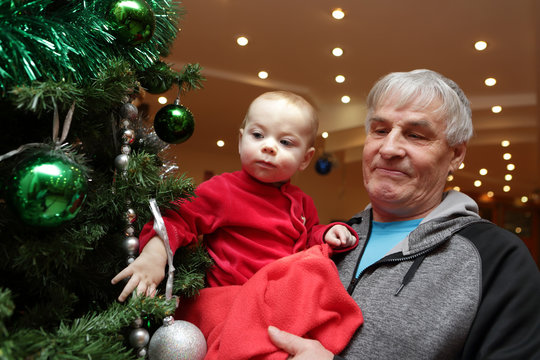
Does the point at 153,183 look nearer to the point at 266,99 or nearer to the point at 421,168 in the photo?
the point at 266,99

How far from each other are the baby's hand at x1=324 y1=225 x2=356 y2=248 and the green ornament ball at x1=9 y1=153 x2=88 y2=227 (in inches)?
30.7

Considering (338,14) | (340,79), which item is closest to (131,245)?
(338,14)

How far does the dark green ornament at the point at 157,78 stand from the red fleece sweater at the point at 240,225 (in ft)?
0.95

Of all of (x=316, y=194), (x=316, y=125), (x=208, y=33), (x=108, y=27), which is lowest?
(x=316, y=194)

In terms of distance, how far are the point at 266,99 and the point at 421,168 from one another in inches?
19.8

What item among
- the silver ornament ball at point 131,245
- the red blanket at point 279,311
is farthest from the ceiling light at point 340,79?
the silver ornament ball at point 131,245

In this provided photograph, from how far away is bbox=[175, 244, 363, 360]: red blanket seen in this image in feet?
3.13

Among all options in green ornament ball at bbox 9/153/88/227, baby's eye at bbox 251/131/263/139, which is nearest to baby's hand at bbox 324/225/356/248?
baby's eye at bbox 251/131/263/139

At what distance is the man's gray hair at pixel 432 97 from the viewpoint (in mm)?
1321

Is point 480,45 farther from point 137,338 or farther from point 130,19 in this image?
point 137,338

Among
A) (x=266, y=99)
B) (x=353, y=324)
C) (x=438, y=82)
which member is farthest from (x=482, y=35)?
(x=353, y=324)

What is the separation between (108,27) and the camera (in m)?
0.86

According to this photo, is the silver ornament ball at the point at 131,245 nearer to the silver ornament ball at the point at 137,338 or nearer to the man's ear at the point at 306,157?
the silver ornament ball at the point at 137,338

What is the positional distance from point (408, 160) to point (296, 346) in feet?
2.17
